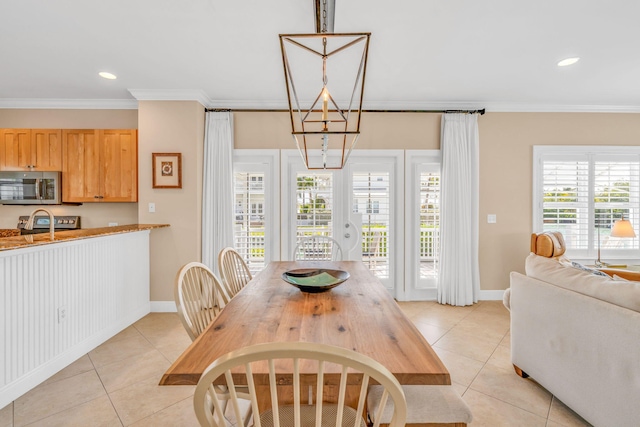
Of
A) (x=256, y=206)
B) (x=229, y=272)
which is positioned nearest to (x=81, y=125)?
(x=256, y=206)

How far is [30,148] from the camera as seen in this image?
11.8ft

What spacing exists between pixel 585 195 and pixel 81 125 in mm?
6555

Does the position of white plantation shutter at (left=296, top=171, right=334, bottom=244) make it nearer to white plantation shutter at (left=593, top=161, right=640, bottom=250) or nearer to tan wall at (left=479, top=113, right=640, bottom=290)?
tan wall at (left=479, top=113, right=640, bottom=290)

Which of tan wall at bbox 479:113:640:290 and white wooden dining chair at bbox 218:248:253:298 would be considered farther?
tan wall at bbox 479:113:640:290

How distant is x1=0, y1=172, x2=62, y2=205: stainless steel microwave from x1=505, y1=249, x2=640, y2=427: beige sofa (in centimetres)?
484

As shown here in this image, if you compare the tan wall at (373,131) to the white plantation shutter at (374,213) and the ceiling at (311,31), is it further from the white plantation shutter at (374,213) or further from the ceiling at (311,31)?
the white plantation shutter at (374,213)

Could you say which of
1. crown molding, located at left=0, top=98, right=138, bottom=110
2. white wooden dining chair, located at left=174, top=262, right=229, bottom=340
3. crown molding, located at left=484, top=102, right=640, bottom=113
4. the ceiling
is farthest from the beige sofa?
crown molding, located at left=0, top=98, right=138, bottom=110

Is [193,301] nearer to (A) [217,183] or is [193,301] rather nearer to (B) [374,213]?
(A) [217,183]

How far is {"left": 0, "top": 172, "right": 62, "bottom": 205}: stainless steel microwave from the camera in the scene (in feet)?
11.7

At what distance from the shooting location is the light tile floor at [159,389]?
182 centimetres

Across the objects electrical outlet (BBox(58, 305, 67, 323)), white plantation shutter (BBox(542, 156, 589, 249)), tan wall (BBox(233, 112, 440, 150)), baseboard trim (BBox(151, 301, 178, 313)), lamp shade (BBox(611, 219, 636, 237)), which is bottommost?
baseboard trim (BBox(151, 301, 178, 313))

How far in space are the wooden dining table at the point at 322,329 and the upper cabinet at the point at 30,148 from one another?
11.3ft

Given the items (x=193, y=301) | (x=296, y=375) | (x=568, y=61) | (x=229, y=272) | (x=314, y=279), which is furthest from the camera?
(x=568, y=61)

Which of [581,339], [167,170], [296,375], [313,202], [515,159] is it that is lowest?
[581,339]
